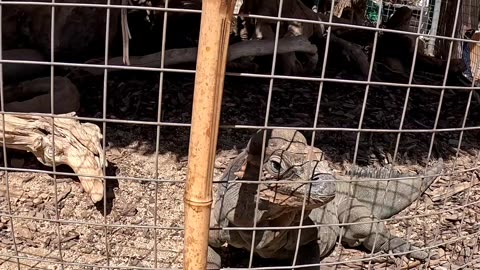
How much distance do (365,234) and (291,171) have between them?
4.29 feet

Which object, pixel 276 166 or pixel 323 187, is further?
pixel 276 166

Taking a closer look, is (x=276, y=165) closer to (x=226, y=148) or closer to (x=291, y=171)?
(x=291, y=171)

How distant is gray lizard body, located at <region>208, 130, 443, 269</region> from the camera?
8.30 feet

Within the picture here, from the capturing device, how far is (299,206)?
258 centimetres

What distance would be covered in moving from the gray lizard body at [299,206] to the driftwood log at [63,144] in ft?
3.10

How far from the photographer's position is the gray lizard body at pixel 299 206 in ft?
8.30

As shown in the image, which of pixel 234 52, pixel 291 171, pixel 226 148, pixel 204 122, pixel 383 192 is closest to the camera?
pixel 204 122

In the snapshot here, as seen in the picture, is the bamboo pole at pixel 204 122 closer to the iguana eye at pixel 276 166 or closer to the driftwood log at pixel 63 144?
the iguana eye at pixel 276 166

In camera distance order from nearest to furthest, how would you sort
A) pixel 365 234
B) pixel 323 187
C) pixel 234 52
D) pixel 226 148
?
pixel 323 187 < pixel 365 234 < pixel 226 148 < pixel 234 52

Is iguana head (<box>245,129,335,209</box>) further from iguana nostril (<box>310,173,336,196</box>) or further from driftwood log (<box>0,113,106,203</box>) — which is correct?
driftwood log (<box>0,113,106,203</box>)

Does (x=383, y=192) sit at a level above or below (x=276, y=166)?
below

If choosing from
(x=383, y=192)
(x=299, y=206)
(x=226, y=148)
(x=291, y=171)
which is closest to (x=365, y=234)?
(x=383, y=192)

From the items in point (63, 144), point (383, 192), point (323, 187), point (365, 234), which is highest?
point (323, 187)

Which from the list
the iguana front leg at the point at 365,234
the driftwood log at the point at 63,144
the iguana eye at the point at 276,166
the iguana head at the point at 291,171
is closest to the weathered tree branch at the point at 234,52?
the driftwood log at the point at 63,144
